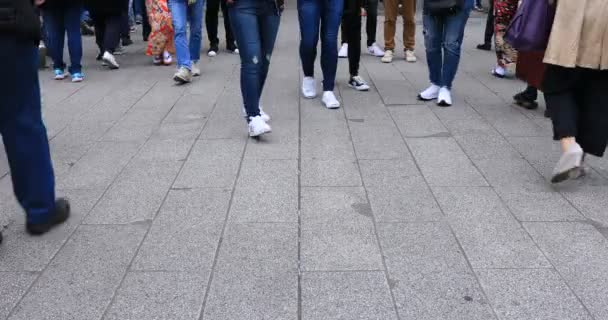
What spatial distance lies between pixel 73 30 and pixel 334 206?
465cm

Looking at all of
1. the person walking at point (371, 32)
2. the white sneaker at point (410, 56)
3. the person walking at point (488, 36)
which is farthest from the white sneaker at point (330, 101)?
the person walking at point (488, 36)

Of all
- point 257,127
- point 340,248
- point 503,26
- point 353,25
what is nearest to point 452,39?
point 353,25

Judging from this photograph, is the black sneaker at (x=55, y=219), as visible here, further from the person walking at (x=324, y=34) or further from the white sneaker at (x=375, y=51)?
the white sneaker at (x=375, y=51)

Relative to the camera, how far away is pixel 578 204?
3406 mm

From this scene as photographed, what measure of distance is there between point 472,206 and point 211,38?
21.0 ft

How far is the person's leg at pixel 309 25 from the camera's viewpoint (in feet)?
17.0

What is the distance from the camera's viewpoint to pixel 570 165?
3469 millimetres

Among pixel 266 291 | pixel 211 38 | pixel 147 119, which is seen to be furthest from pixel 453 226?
pixel 211 38

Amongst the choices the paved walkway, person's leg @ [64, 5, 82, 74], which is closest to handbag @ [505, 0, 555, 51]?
the paved walkway

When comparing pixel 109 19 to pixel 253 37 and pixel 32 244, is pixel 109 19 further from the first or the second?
pixel 32 244

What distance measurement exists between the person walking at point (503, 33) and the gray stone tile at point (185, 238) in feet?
14.6

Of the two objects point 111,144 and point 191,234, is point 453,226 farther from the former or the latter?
point 111,144

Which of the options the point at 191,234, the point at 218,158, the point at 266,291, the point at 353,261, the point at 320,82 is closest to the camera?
the point at 266,291

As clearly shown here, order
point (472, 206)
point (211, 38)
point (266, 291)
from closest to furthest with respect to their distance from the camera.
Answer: point (266, 291)
point (472, 206)
point (211, 38)
